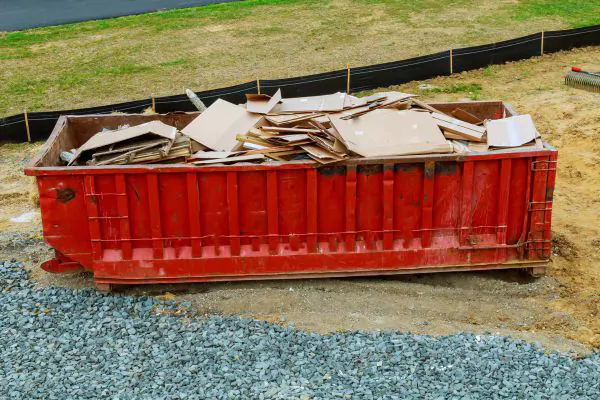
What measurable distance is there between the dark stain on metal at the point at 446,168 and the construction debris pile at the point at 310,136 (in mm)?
165

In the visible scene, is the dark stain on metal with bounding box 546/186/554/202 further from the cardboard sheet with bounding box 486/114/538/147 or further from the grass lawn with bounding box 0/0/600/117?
the grass lawn with bounding box 0/0/600/117

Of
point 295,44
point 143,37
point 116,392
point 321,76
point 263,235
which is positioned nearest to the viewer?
point 116,392

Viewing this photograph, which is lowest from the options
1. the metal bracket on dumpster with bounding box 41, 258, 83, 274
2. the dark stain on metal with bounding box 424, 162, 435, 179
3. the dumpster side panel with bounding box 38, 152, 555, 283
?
the metal bracket on dumpster with bounding box 41, 258, 83, 274

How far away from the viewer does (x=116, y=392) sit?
7043 mm

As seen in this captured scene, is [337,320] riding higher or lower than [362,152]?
lower

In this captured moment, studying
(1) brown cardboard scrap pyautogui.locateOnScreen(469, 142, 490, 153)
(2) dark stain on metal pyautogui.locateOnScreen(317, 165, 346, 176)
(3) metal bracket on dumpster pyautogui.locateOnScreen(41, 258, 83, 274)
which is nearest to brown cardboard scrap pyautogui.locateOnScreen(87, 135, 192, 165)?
(3) metal bracket on dumpster pyautogui.locateOnScreen(41, 258, 83, 274)

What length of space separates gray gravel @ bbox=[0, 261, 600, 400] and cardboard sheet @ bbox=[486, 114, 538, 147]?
8.50 ft

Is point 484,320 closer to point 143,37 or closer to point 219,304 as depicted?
point 219,304

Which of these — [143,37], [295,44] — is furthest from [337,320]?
[143,37]

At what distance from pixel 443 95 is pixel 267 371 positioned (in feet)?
39.8

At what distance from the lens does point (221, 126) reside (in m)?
9.64

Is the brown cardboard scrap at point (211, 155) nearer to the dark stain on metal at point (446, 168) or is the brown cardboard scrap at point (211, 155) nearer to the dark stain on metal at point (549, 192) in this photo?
the dark stain on metal at point (446, 168)

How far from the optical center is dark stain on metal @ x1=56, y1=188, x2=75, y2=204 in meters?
8.73

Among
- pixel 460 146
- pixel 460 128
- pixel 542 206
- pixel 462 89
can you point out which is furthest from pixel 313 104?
pixel 462 89
